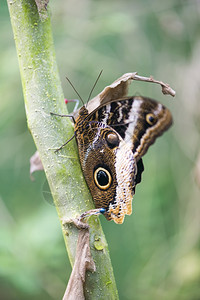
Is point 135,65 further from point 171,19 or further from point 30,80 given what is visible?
point 30,80

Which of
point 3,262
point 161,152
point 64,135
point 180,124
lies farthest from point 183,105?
point 64,135

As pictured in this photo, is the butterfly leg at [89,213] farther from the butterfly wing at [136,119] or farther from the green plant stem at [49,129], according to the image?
the butterfly wing at [136,119]

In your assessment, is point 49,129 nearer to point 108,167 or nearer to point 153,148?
Answer: point 108,167

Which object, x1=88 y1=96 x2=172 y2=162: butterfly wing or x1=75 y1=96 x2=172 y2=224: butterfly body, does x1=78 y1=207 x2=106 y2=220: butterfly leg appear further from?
x1=88 y1=96 x2=172 y2=162: butterfly wing

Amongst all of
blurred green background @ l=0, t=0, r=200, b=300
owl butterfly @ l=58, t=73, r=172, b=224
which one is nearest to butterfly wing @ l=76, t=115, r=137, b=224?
owl butterfly @ l=58, t=73, r=172, b=224

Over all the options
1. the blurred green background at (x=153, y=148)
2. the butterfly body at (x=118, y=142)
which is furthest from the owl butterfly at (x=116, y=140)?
the blurred green background at (x=153, y=148)

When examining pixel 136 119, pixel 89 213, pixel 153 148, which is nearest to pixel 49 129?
pixel 89 213
